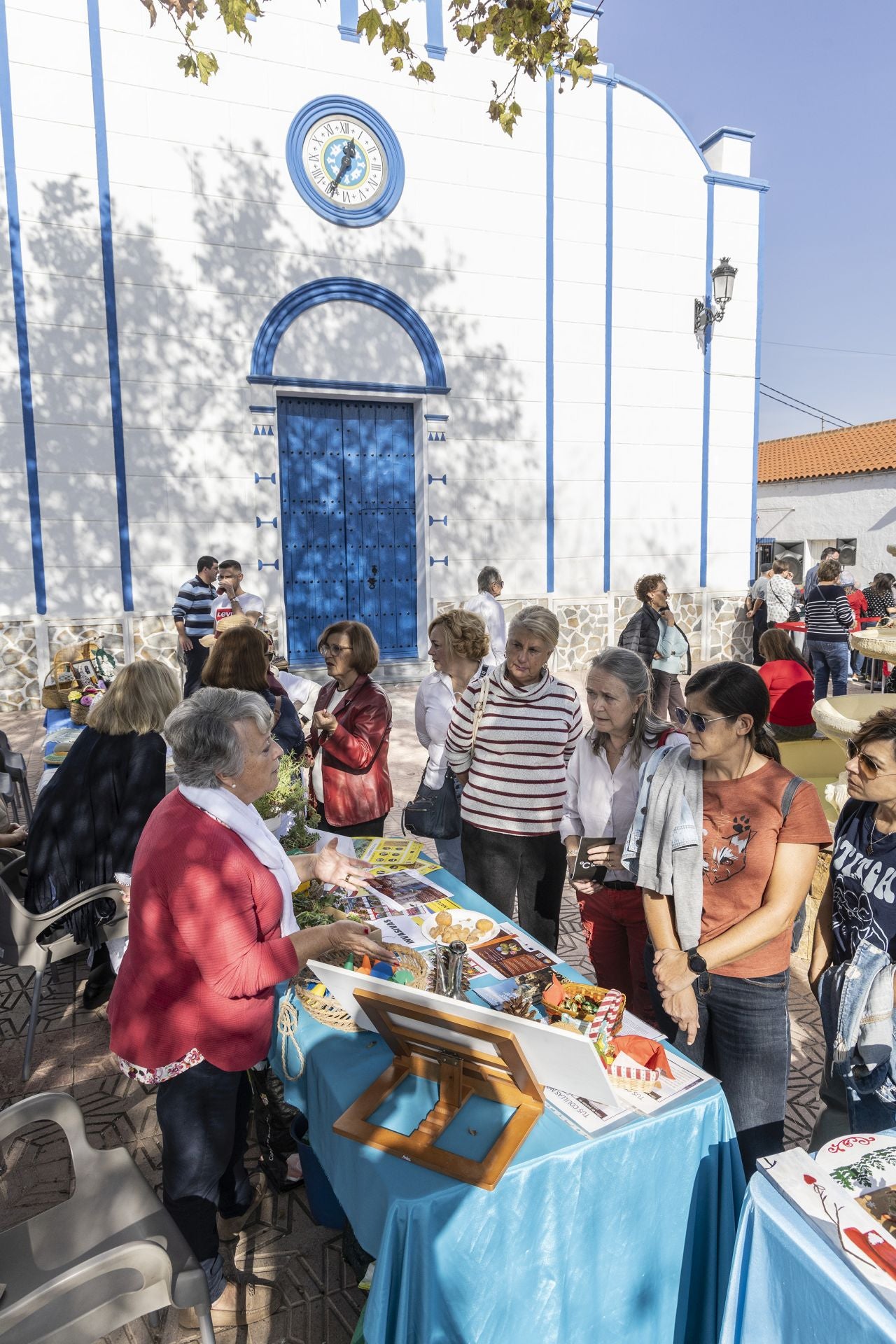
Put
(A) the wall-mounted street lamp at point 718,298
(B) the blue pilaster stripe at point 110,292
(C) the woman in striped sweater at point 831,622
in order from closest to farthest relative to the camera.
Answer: (B) the blue pilaster stripe at point 110,292
(C) the woman in striped sweater at point 831,622
(A) the wall-mounted street lamp at point 718,298

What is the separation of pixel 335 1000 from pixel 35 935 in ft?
5.73

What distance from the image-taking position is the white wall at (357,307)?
8.95 metres

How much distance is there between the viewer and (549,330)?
11.2 m

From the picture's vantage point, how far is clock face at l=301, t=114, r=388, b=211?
32.2 feet

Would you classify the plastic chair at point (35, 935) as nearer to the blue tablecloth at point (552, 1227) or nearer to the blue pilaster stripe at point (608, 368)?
the blue tablecloth at point (552, 1227)

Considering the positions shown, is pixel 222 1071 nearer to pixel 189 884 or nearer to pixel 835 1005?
pixel 189 884

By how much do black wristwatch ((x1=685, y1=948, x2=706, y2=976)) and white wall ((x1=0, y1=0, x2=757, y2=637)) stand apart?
8.50 m

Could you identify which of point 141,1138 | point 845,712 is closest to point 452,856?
point 141,1138

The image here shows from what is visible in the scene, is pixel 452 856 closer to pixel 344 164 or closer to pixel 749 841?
pixel 749 841

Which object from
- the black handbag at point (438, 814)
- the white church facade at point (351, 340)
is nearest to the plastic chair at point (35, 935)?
the black handbag at point (438, 814)

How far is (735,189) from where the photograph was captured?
1204 cm

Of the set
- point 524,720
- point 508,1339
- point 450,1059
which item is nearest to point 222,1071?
point 450,1059

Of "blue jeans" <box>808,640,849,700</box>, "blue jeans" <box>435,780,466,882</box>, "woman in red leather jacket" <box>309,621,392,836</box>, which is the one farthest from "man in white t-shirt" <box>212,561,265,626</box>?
"blue jeans" <box>808,640,849,700</box>

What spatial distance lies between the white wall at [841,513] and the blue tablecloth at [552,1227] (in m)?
24.0
